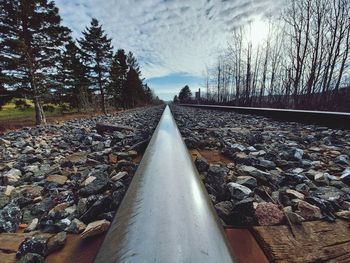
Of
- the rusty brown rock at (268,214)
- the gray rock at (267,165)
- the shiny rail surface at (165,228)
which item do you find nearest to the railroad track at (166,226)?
the shiny rail surface at (165,228)

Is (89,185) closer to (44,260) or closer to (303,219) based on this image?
(44,260)

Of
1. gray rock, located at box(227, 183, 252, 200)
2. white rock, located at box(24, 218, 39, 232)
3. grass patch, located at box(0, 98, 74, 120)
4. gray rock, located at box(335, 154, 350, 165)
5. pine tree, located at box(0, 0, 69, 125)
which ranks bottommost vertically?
grass patch, located at box(0, 98, 74, 120)

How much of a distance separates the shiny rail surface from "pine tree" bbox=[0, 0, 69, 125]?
10600mm

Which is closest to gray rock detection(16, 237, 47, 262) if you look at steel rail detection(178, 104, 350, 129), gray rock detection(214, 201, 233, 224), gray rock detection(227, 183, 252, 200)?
gray rock detection(214, 201, 233, 224)

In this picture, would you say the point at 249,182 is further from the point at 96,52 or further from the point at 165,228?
the point at 96,52

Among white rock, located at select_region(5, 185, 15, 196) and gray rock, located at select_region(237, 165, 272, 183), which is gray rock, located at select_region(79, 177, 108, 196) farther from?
gray rock, located at select_region(237, 165, 272, 183)

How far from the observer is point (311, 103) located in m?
10.8

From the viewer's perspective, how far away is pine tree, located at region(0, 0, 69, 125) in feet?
29.1

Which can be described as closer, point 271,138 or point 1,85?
point 271,138

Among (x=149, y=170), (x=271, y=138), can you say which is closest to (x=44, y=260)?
(x=149, y=170)

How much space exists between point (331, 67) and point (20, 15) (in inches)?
607

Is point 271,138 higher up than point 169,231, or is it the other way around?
point 169,231

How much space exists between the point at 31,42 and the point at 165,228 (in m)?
12.7

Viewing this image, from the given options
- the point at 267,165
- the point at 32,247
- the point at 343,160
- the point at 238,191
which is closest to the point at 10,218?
the point at 32,247
